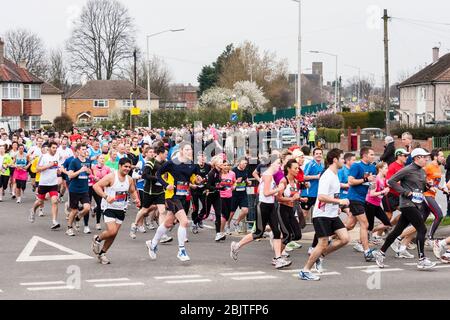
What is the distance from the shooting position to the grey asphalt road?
11.5m

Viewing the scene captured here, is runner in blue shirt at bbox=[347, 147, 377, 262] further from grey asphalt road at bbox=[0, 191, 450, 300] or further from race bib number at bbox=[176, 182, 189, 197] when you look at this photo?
race bib number at bbox=[176, 182, 189, 197]

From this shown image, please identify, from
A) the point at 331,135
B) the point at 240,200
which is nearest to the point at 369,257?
the point at 240,200

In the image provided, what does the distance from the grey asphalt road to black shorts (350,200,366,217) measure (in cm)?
73

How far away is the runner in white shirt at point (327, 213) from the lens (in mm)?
12695

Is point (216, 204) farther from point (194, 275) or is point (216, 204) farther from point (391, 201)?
point (194, 275)

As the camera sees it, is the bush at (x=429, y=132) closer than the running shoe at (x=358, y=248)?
No

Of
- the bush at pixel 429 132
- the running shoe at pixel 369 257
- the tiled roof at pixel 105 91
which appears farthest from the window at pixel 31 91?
the running shoe at pixel 369 257

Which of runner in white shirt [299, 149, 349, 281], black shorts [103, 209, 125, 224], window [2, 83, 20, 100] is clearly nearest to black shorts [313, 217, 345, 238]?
runner in white shirt [299, 149, 349, 281]

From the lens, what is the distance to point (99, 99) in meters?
109

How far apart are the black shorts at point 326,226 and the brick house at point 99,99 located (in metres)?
92.8

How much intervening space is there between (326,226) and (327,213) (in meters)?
0.19

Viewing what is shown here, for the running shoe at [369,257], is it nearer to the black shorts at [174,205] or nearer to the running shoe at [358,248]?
the running shoe at [358,248]
